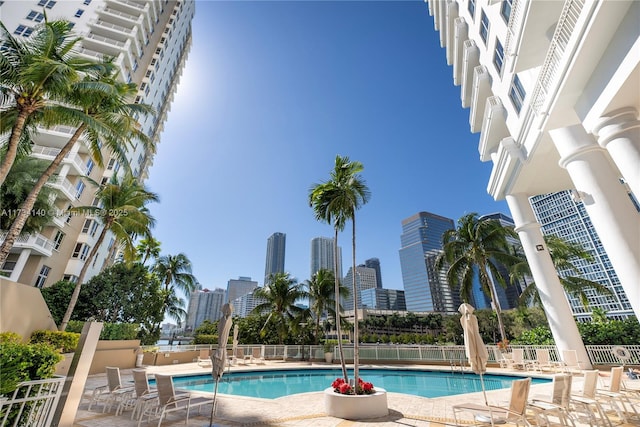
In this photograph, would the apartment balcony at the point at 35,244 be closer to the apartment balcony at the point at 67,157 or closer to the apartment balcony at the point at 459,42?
the apartment balcony at the point at 67,157

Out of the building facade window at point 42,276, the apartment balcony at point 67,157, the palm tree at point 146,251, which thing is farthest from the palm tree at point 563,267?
the apartment balcony at point 67,157

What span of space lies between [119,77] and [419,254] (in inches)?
4600

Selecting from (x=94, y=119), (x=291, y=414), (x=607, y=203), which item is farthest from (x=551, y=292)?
Result: (x=94, y=119)

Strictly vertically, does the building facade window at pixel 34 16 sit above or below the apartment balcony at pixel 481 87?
above

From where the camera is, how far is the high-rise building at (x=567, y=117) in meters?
4.83

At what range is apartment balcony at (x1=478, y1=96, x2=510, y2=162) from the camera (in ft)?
36.8

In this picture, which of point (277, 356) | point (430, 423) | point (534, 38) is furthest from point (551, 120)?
point (277, 356)

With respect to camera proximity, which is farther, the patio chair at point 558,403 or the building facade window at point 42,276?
the building facade window at point 42,276

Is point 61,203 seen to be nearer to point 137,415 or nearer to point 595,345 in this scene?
point 137,415

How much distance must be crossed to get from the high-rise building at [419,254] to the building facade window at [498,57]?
4026 inches

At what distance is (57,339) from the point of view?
1117 centimetres

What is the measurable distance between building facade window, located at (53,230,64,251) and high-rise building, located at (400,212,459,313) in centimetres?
10414

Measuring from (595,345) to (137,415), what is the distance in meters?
17.7

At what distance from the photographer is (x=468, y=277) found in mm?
18016
